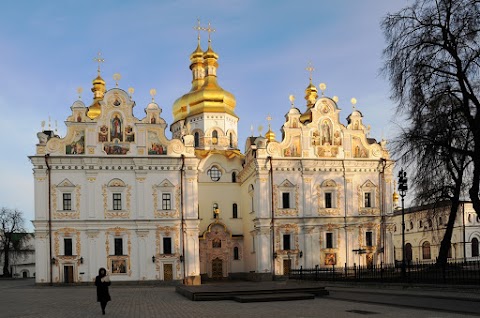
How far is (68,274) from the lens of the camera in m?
42.5

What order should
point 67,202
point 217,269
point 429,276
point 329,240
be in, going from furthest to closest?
point 217,269, point 329,240, point 67,202, point 429,276

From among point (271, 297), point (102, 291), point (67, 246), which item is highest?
point (102, 291)

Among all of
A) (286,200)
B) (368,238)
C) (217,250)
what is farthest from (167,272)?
(368,238)

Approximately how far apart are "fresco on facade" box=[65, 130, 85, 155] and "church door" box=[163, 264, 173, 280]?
10.4 metres

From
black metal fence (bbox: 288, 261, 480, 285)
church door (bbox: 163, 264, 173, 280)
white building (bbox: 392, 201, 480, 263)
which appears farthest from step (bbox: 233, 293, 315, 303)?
white building (bbox: 392, 201, 480, 263)

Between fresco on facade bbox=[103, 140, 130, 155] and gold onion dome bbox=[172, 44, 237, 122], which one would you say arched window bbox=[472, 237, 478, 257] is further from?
fresco on facade bbox=[103, 140, 130, 155]

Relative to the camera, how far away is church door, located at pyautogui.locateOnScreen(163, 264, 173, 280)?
143 feet

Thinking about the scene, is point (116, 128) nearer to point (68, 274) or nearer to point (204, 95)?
point (68, 274)

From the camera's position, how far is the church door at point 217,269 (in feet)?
164

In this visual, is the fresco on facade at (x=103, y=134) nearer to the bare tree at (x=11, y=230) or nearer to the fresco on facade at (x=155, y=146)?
the fresco on facade at (x=155, y=146)

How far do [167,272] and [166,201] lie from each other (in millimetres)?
5214

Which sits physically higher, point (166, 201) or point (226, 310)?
point (166, 201)

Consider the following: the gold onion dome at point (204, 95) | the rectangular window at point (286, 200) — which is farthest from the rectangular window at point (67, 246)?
the gold onion dome at point (204, 95)

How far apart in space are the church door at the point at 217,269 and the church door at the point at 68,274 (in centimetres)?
1249
